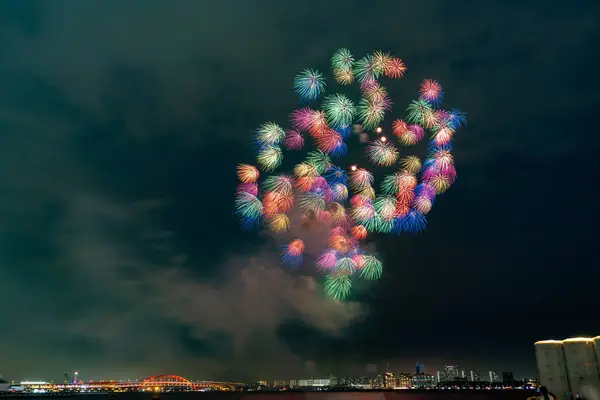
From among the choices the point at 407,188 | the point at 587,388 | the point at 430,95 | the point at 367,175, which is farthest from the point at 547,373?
the point at 430,95

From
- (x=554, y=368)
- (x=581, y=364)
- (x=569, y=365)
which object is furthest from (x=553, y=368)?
(x=581, y=364)

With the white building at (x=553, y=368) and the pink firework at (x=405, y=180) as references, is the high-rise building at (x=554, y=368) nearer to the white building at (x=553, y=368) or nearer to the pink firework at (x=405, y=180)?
the white building at (x=553, y=368)

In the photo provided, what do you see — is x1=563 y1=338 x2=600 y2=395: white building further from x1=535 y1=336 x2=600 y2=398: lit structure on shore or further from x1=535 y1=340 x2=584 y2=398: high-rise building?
x1=535 y1=340 x2=584 y2=398: high-rise building

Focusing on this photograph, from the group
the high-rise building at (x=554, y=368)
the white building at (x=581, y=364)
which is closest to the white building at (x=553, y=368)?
the high-rise building at (x=554, y=368)

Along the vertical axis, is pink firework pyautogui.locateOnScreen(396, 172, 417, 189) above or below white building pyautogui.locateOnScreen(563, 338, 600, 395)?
above

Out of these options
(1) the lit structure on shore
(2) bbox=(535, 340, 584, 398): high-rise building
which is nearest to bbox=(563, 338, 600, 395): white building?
(1) the lit structure on shore

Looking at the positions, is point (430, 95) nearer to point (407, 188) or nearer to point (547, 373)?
point (407, 188)
